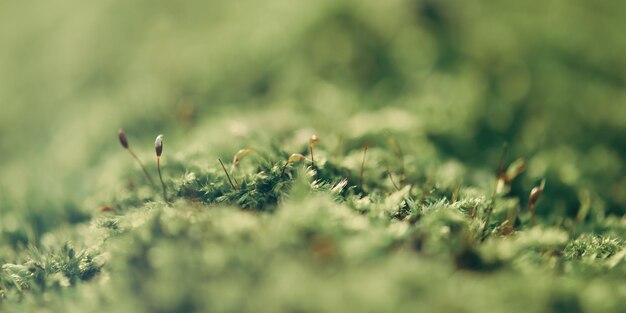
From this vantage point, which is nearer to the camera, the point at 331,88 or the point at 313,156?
the point at 313,156

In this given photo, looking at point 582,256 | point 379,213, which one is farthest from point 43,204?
point 582,256

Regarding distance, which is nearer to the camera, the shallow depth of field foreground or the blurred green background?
the shallow depth of field foreground

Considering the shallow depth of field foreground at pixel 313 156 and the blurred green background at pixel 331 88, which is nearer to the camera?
the shallow depth of field foreground at pixel 313 156

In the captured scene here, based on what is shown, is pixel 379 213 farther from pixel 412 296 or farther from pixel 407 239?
pixel 412 296
